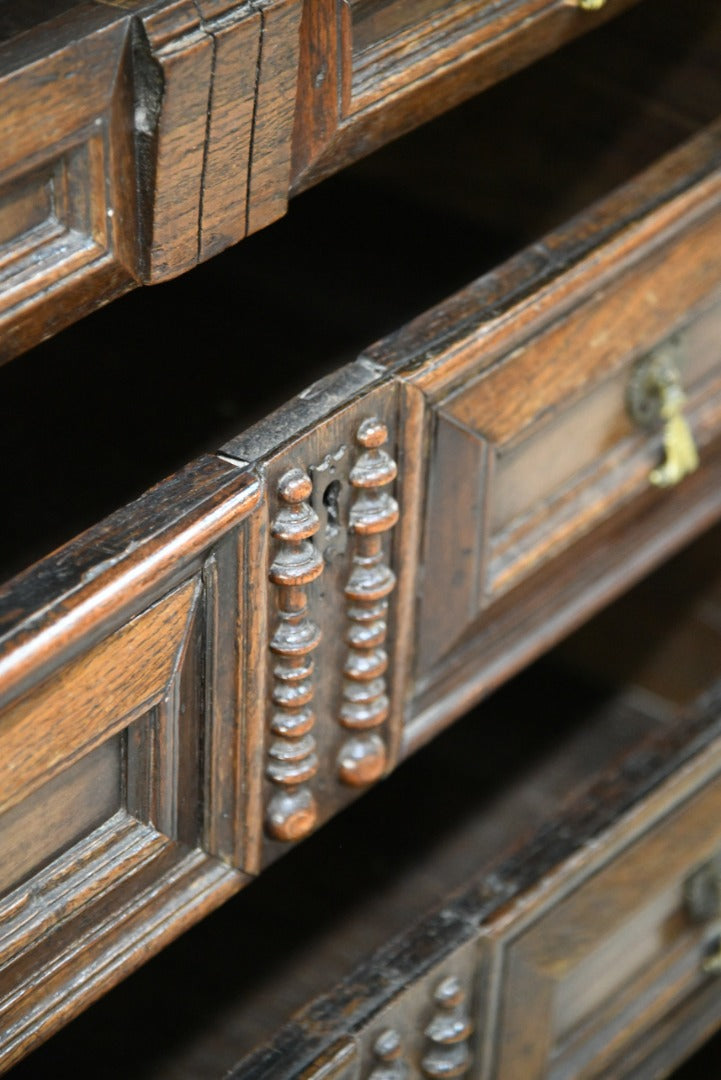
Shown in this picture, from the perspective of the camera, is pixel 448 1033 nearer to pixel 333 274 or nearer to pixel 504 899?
pixel 504 899

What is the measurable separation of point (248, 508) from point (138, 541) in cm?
4

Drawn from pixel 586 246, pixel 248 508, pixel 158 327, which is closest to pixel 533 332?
pixel 586 246

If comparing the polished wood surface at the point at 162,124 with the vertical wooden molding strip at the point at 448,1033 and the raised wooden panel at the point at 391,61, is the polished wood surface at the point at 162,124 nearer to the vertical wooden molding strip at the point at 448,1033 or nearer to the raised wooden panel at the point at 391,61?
the raised wooden panel at the point at 391,61

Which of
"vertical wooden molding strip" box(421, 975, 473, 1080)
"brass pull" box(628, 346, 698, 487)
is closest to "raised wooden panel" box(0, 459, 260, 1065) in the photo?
"vertical wooden molding strip" box(421, 975, 473, 1080)

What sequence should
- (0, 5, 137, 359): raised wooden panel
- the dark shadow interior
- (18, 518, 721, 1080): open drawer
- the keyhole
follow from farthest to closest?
the dark shadow interior → (18, 518, 721, 1080): open drawer → the keyhole → (0, 5, 137, 359): raised wooden panel

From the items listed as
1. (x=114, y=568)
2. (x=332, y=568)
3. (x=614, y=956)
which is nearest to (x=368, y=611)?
(x=332, y=568)

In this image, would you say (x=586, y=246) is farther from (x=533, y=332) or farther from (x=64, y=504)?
(x=64, y=504)

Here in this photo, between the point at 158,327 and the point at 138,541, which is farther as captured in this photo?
the point at 158,327

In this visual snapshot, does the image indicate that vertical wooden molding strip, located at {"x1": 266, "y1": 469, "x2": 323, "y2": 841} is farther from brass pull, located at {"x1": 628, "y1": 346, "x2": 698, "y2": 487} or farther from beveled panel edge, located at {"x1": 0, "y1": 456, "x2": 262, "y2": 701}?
brass pull, located at {"x1": 628, "y1": 346, "x2": 698, "y2": 487}

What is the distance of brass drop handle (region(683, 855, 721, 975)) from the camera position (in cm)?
81

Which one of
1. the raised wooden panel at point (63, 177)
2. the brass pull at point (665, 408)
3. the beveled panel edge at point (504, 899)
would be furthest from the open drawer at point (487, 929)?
the raised wooden panel at point (63, 177)

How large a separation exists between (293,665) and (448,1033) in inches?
7.3

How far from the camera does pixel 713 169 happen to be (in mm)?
670

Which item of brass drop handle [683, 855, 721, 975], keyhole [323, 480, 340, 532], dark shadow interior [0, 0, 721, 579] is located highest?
keyhole [323, 480, 340, 532]
